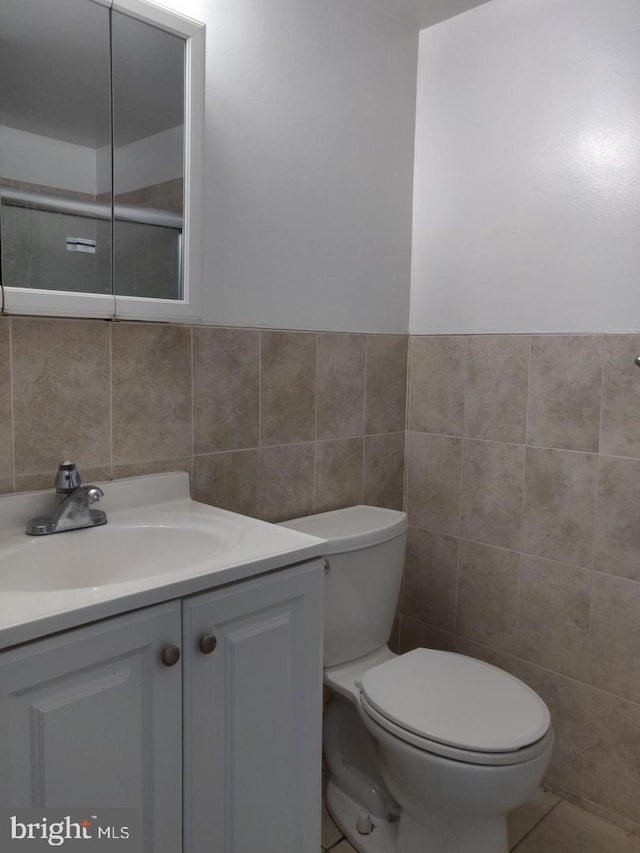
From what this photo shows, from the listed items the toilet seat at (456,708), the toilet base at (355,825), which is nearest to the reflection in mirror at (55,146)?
the toilet seat at (456,708)

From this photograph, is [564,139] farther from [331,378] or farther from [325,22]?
[331,378]

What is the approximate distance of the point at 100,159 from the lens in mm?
1323

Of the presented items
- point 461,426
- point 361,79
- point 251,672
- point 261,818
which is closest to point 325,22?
point 361,79

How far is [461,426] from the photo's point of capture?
2.07m

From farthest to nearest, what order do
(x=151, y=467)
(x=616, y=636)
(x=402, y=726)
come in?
1. (x=616, y=636)
2. (x=151, y=467)
3. (x=402, y=726)

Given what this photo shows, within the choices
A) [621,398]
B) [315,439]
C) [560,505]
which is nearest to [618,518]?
[560,505]

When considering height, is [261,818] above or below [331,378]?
below

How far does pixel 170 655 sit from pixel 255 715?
0.82 ft

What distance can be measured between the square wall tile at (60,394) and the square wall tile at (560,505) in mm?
1160

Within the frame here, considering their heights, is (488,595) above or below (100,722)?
below

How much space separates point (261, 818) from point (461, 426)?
4.04 feet

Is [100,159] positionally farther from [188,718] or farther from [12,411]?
[188,718]

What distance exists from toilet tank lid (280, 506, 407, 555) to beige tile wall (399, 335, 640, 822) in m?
0.32

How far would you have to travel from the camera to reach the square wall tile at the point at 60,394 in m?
1.33
